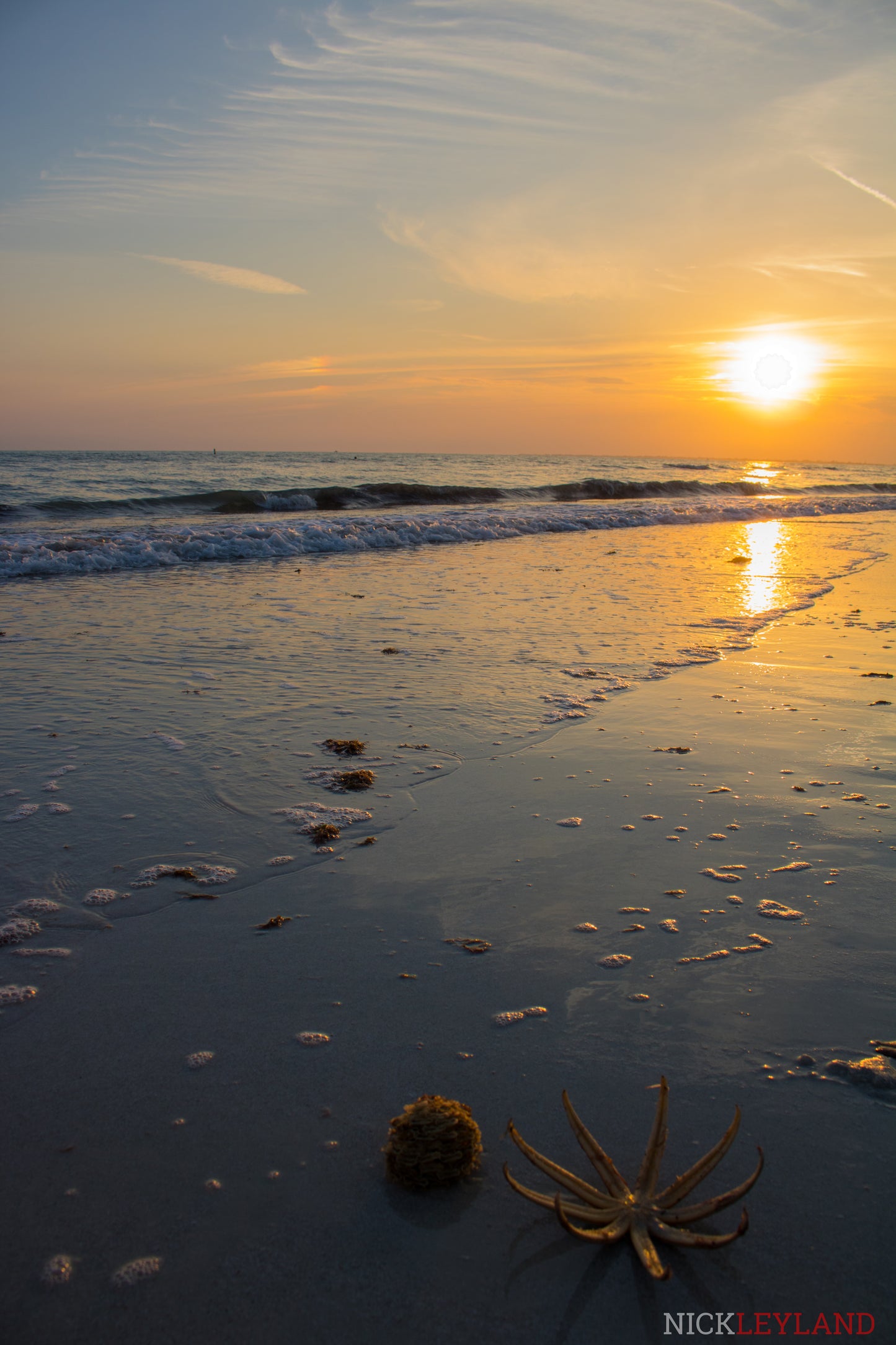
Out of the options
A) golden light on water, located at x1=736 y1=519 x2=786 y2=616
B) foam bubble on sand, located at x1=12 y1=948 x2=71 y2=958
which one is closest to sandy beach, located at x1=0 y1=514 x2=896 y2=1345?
foam bubble on sand, located at x1=12 y1=948 x2=71 y2=958

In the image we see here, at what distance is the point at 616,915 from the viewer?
10.8ft

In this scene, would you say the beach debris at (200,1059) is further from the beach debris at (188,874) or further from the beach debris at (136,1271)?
the beach debris at (188,874)

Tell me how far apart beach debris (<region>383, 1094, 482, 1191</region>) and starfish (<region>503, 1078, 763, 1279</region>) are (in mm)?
214

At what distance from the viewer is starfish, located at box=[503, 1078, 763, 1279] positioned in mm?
1801

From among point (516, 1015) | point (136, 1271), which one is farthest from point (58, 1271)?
point (516, 1015)

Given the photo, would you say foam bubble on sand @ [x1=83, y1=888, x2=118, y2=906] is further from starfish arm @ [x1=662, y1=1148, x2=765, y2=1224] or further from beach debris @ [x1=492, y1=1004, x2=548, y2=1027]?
starfish arm @ [x1=662, y1=1148, x2=765, y2=1224]

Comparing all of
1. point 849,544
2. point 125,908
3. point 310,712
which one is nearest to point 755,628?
point 310,712

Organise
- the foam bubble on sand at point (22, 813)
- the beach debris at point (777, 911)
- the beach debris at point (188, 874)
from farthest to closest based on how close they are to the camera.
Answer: the foam bubble on sand at point (22, 813) < the beach debris at point (188, 874) < the beach debris at point (777, 911)

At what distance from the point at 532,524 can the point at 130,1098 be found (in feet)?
65.8

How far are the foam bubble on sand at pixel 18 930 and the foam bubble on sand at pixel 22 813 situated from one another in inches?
38.3

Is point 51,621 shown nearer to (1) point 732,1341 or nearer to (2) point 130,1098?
(2) point 130,1098

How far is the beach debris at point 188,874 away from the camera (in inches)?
139

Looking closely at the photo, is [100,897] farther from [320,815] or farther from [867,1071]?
[867,1071]

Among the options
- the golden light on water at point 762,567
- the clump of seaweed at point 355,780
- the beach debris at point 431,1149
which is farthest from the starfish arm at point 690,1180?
the golden light on water at point 762,567
